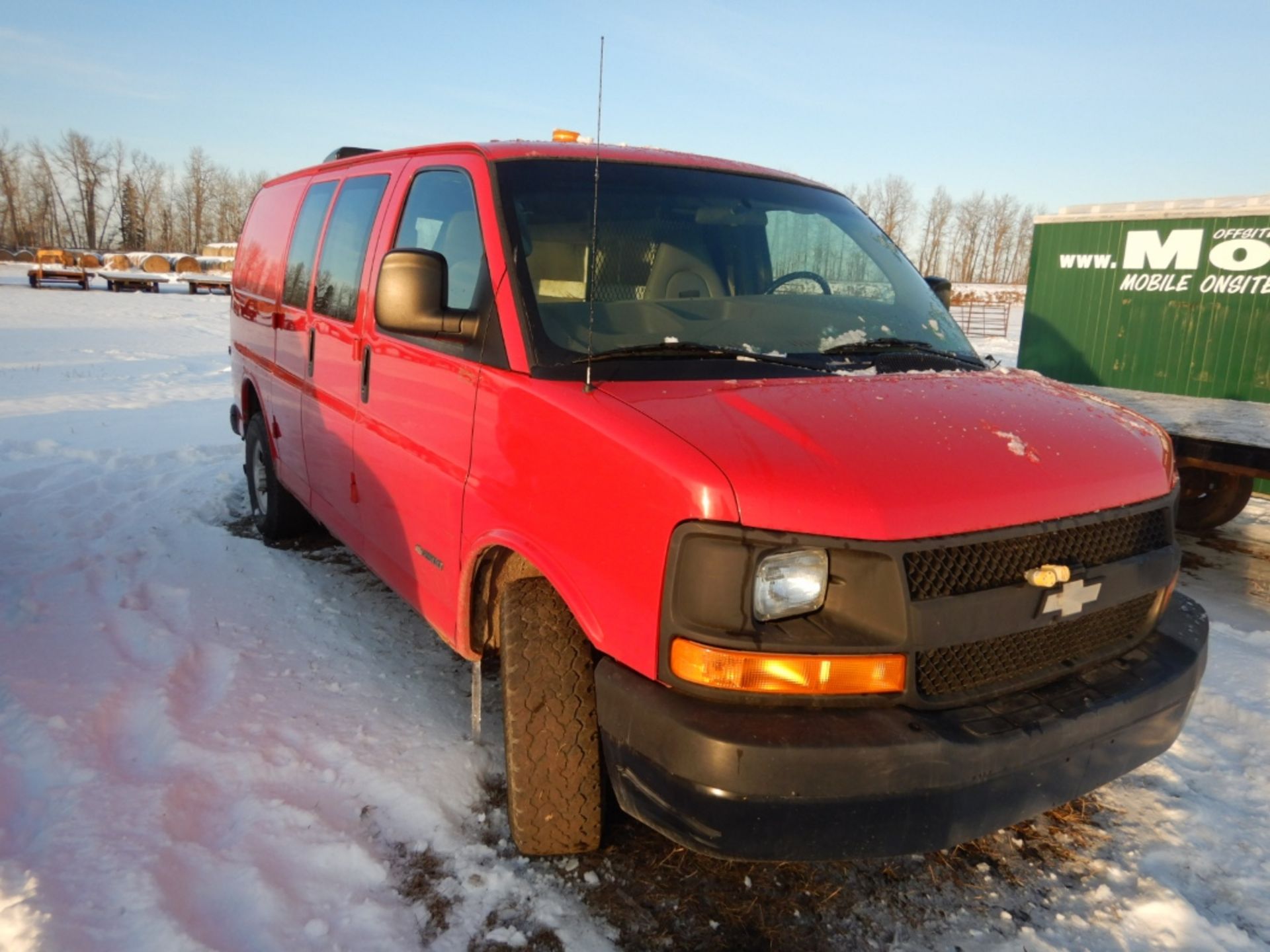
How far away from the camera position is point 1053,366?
11117 mm

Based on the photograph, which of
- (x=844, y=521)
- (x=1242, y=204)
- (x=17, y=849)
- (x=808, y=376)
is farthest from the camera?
(x=1242, y=204)

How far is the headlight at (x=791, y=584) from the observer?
1959 mm

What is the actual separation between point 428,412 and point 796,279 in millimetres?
1461

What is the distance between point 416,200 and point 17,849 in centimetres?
252

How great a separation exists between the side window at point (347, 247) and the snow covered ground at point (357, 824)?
5.07ft

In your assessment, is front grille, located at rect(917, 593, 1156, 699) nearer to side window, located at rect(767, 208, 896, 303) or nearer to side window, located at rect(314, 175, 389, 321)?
side window, located at rect(767, 208, 896, 303)

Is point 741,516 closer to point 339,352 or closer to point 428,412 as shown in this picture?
point 428,412

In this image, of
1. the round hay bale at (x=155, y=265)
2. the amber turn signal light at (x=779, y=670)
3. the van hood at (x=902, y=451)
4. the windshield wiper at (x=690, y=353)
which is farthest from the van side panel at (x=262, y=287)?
the round hay bale at (x=155, y=265)

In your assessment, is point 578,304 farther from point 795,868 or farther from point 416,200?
point 795,868

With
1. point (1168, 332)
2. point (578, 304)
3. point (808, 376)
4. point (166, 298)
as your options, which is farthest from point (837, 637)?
point (166, 298)

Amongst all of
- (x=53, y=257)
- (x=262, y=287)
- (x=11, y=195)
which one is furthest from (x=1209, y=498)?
(x=11, y=195)

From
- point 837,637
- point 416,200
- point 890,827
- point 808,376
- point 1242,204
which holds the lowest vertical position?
point 890,827

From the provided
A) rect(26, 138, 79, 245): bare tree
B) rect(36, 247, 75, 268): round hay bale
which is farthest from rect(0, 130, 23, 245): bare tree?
rect(36, 247, 75, 268): round hay bale

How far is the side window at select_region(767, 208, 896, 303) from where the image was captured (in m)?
3.29
